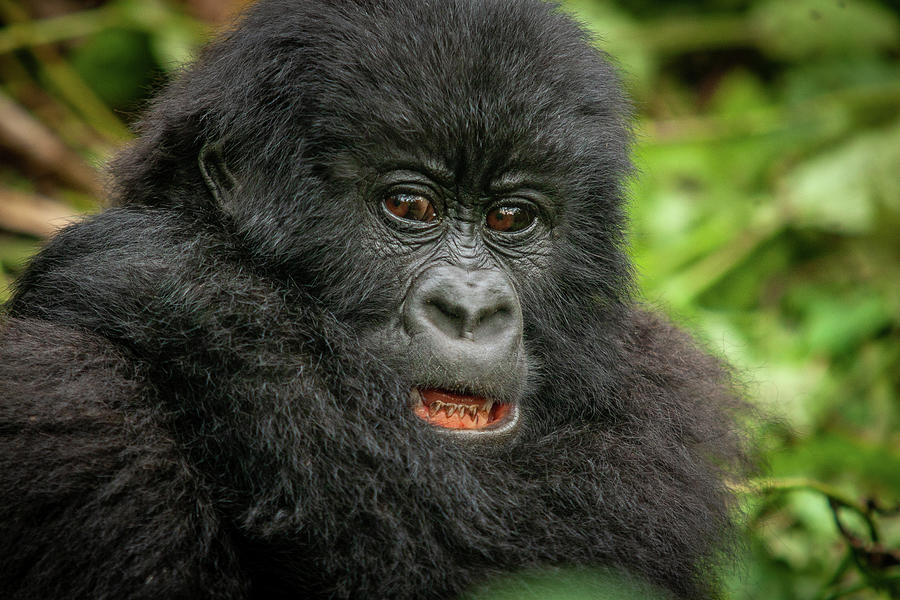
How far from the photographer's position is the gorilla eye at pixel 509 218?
3133 millimetres

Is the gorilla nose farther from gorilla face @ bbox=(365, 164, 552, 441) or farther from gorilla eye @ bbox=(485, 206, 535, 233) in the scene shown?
gorilla eye @ bbox=(485, 206, 535, 233)

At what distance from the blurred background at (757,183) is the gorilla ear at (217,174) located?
42.2 inches

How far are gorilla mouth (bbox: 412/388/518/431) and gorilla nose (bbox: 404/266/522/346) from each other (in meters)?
0.19

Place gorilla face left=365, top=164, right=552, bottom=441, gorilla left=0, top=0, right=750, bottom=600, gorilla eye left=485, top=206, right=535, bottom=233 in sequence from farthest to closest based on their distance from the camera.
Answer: gorilla eye left=485, top=206, right=535, bottom=233, gorilla face left=365, top=164, right=552, bottom=441, gorilla left=0, top=0, right=750, bottom=600

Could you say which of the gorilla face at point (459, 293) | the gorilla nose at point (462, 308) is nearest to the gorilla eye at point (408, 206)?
the gorilla face at point (459, 293)

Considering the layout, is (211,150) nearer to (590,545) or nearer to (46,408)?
(46,408)

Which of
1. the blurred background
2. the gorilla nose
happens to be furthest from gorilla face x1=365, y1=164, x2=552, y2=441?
the blurred background

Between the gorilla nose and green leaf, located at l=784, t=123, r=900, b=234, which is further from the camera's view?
green leaf, located at l=784, t=123, r=900, b=234

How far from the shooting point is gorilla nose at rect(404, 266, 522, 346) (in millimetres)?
2812

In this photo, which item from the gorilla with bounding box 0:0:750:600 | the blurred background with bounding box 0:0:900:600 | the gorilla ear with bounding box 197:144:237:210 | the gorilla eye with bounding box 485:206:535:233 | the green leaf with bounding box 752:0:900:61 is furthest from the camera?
the green leaf with bounding box 752:0:900:61

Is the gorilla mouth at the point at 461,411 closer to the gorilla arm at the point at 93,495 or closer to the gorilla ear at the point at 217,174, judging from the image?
the gorilla arm at the point at 93,495

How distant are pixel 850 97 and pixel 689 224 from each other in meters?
1.68

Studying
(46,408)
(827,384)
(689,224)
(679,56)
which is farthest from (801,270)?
(46,408)

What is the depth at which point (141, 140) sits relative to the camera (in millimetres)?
3352
